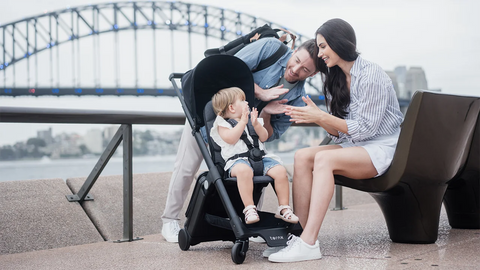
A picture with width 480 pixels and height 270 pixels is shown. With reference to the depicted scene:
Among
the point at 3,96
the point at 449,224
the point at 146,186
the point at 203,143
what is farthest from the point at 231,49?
the point at 3,96

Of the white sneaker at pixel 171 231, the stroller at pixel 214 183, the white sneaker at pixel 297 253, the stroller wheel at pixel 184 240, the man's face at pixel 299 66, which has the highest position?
the man's face at pixel 299 66

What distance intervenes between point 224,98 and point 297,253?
2.42ft

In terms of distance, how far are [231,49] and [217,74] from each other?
318 mm

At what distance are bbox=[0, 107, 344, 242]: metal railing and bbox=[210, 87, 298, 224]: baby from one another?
0.68 m

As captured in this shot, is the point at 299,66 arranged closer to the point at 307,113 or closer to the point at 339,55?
the point at 339,55

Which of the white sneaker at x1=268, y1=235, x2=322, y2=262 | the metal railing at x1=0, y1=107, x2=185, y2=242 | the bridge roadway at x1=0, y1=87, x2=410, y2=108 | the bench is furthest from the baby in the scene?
the bridge roadway at x1=0, y1=87, x2=410, y2=108

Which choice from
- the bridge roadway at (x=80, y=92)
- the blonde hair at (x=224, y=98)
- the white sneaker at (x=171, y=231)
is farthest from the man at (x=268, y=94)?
the bridge roadway at (x=80, y=92)

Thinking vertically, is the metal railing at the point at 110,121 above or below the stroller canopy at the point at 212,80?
below

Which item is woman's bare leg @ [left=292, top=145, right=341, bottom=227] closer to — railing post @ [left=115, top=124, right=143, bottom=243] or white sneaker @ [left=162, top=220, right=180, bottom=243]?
white sneaker @ [left=162, top=220, right=180, bottom=243]

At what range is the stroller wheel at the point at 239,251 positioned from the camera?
5.89 feet

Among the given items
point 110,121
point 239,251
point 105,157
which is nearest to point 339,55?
point 239,251

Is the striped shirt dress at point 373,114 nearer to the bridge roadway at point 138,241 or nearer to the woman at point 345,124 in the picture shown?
the woman at point 345,124

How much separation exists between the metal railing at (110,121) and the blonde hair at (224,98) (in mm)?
667

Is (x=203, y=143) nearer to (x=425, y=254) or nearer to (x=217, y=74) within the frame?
(x=217, y=74)
